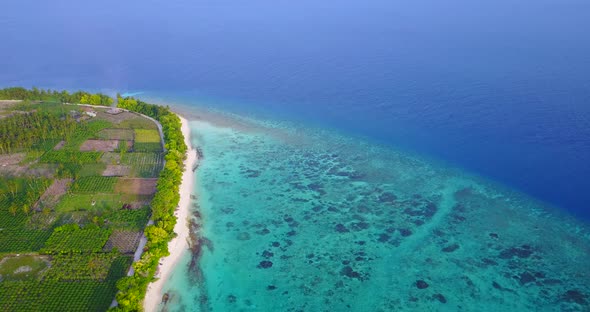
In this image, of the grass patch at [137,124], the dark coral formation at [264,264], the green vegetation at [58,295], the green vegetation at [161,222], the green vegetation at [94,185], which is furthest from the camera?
the grass patch at [137,124]

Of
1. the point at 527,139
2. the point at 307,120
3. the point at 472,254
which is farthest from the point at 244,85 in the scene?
the point at 472,254

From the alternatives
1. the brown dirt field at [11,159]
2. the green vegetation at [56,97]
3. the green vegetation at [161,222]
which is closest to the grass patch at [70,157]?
the brown dirt field at [11,159]

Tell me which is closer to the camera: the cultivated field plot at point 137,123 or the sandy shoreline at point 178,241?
the sandy shoreline at point 178,241

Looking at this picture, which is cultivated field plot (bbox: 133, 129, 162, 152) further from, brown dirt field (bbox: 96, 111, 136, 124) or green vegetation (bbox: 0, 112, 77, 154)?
green vegetation (bbox: 0, 112, 77, 154)

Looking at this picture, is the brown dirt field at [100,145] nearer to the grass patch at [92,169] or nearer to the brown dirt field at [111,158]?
the brown dirt field at [111,158]

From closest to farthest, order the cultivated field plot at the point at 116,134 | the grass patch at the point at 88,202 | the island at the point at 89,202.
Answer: the island at the point at 89,202, the grass patch at the point at 88,202, the cultivated field plot at the point at 116,134

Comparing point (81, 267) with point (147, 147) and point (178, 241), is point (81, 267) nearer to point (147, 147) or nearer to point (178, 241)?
point (178, 241)
